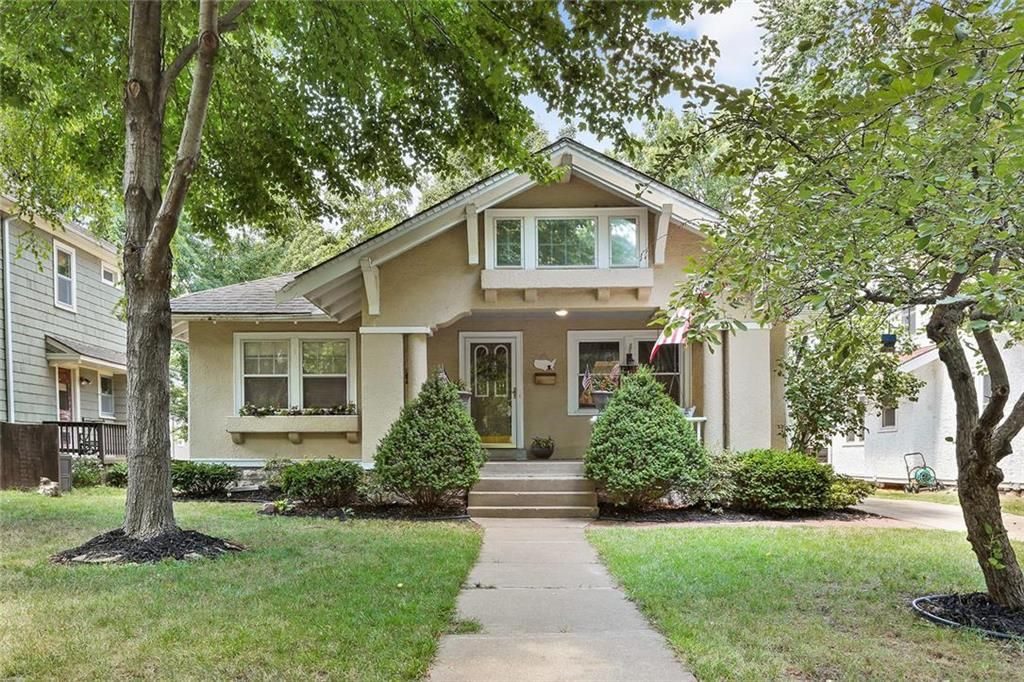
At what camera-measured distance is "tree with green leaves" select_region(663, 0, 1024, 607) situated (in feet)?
9.99

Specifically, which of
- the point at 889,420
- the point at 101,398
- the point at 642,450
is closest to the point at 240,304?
the point at 642,450

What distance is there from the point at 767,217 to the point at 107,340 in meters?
19.4

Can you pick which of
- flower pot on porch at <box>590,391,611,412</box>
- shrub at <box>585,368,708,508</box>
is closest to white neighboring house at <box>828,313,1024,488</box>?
flower pot on porch at <box>590,391,611,412</box>

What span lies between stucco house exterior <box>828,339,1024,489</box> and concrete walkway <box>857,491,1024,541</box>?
5.34 feet

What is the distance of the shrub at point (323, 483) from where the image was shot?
32.0ft

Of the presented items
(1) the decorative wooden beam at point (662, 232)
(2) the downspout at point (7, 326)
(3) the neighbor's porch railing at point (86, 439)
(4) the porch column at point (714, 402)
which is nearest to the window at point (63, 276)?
(2) the downspout at point (7, 326)

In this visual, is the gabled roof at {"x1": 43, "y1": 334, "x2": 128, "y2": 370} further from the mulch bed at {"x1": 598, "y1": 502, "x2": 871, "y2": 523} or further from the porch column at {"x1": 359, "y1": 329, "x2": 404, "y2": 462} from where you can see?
the mulch bed at {"x1": 598, "y1": 502, "x2": 871, "y2": 523}

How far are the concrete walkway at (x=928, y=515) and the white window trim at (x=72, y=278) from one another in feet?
58.4

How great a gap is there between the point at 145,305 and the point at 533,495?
19.0 ft

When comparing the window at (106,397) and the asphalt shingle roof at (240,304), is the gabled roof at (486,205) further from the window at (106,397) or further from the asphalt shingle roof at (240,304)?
the window at (106,397)

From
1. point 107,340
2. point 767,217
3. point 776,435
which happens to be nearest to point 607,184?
point 776,435

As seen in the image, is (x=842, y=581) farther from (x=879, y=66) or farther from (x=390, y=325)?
(x=390, y=325)

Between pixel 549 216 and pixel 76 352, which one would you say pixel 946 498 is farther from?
pixel 76 352

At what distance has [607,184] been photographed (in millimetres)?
10609
